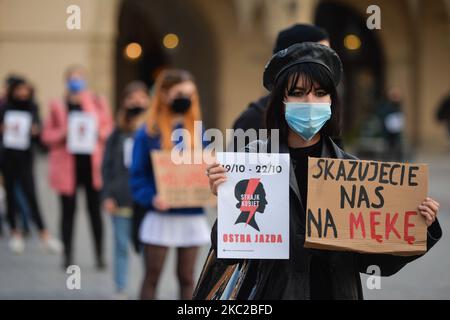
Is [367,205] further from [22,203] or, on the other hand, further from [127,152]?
[22,203]

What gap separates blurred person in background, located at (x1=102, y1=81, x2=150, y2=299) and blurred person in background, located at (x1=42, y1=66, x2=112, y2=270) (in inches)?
43.0

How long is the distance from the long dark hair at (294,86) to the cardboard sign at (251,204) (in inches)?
6.5

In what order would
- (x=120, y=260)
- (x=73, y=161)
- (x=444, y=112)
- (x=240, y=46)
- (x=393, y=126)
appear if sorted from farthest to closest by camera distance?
(x=240, y=46), (x=444, y=112), (x=393, y=126), (x=73, y=161), (x=120, y=260)

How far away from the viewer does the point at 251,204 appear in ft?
10.3

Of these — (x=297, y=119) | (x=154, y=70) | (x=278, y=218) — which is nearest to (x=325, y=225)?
→ (x=278, y=218)

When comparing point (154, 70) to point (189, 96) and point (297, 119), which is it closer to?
point (189, 96)

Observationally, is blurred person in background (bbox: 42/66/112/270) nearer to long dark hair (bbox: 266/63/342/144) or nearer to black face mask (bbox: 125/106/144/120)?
black face mask (bbox: 125/106/144/120)

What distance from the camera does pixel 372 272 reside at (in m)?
3.22

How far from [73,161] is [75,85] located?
0.78m

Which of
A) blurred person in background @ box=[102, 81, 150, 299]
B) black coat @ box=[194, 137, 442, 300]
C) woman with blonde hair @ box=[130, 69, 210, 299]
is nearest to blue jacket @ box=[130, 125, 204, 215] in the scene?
woman with blonde hair @ box=[130, 69, 210, 299]

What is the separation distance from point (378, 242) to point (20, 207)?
812cm

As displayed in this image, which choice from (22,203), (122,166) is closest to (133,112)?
(122,166)

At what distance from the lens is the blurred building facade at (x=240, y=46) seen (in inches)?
779
